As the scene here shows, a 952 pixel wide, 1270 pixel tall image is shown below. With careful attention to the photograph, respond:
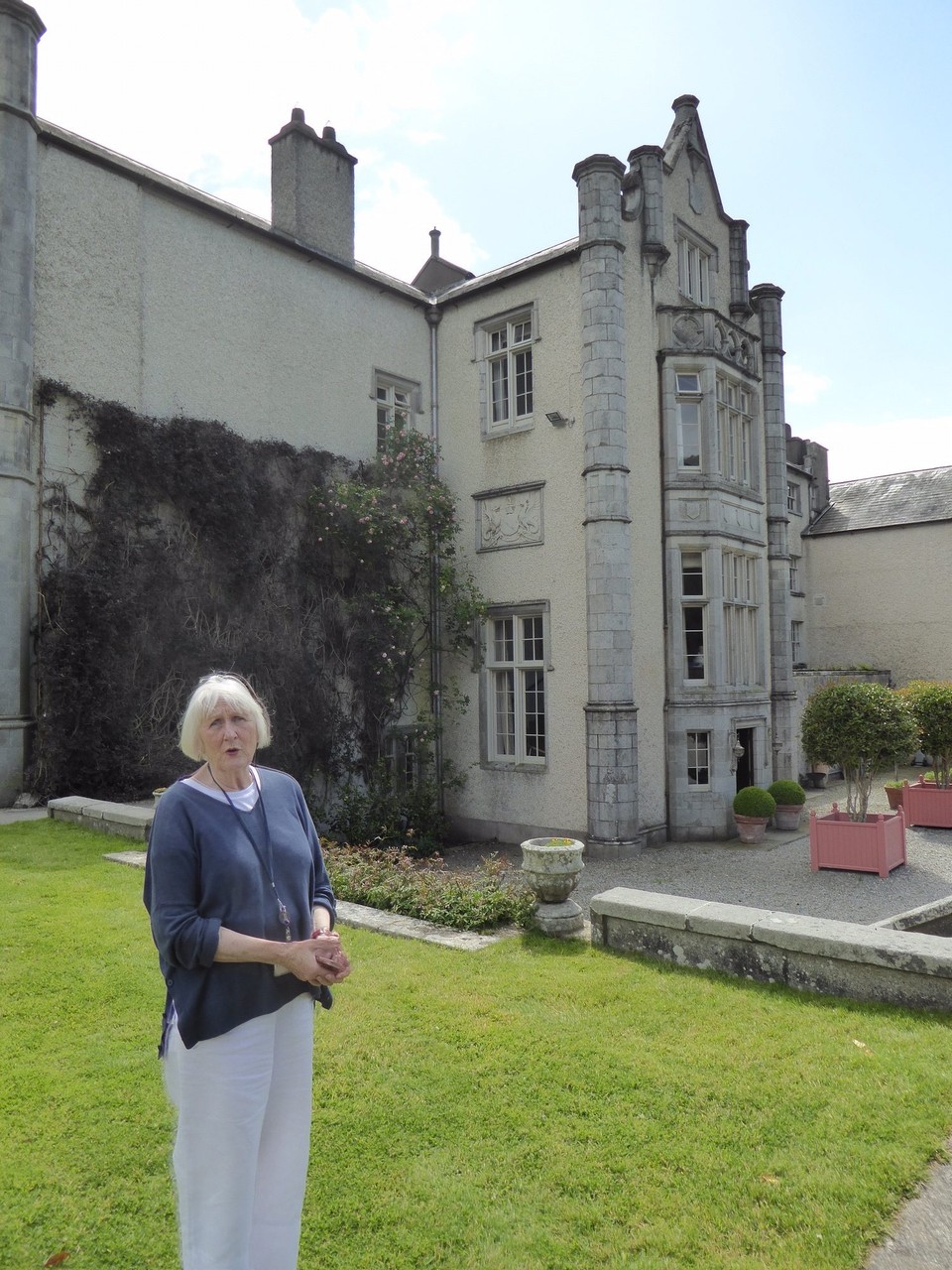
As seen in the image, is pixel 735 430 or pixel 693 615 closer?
pixel 693 615

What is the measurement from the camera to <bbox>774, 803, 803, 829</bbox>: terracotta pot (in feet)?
49.1

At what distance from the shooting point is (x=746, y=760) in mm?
15164

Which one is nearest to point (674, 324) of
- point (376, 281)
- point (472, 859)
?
point (376, 281)

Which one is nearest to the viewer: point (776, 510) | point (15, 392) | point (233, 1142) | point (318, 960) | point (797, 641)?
point (233, 1142)

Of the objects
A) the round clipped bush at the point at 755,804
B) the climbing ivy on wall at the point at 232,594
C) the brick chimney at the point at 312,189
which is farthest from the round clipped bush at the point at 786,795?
the brick chimney at the point at 312,189

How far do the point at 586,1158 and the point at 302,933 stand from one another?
1832 millimetres

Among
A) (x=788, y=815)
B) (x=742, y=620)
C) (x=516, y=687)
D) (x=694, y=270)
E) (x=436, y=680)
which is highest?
(x=694, y=270)

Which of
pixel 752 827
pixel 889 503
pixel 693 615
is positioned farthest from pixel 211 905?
pixel 889 503

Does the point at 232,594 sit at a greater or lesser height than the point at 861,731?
greater

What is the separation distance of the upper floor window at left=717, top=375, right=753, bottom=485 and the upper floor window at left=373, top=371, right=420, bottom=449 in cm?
559

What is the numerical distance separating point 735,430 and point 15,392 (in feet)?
→ 38.5

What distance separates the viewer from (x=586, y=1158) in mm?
3523

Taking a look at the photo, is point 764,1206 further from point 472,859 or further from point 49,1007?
point 472,859

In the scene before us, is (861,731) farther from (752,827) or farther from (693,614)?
(693,614)
